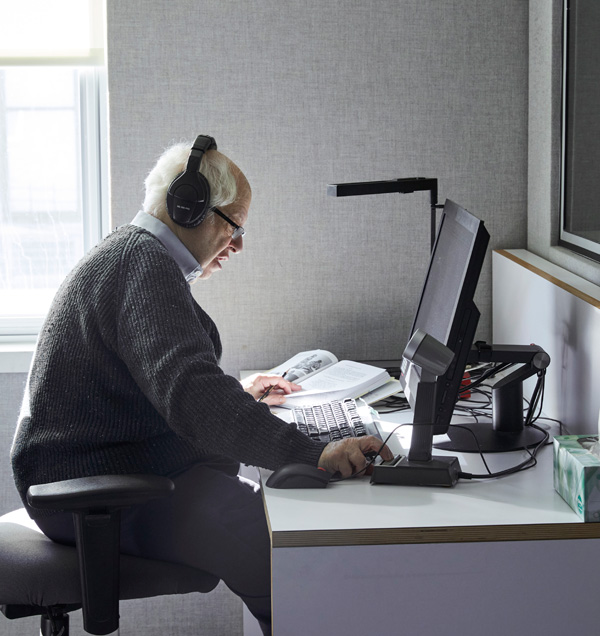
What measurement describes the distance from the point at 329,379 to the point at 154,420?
23.6 inches

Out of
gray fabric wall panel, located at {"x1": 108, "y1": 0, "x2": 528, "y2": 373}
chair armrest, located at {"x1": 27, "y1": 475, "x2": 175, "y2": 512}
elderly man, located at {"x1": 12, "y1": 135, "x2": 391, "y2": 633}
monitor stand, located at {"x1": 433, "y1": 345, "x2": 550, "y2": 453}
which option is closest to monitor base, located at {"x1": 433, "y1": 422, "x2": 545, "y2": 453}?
monitor stand, located at {"x1": 433, "y1": 345, "x2": 550, "y2": 453}

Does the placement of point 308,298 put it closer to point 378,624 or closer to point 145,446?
point 145,446

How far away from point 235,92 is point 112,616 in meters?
1.41

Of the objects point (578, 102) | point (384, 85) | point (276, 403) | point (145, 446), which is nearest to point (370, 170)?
point (384, 85)

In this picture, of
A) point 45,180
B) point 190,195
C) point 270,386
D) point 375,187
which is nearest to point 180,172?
point 190,195

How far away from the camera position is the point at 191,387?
4.21ft

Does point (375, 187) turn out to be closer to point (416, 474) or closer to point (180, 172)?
point (180, 172)

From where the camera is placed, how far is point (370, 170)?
224cm

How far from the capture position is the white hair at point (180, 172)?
5.29ft

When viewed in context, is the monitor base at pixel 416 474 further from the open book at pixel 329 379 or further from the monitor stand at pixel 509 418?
the open book at pixel 329 379

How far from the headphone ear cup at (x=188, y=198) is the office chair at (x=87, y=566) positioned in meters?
0.52

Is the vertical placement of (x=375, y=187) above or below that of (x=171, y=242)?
above

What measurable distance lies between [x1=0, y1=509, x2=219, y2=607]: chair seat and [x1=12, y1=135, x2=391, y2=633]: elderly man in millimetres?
32

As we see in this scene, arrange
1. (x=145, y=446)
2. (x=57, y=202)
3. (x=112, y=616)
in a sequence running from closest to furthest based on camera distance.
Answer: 1. (x=112, y=616)
2. (x=145, y=446)
3. (x=57, y=202)
